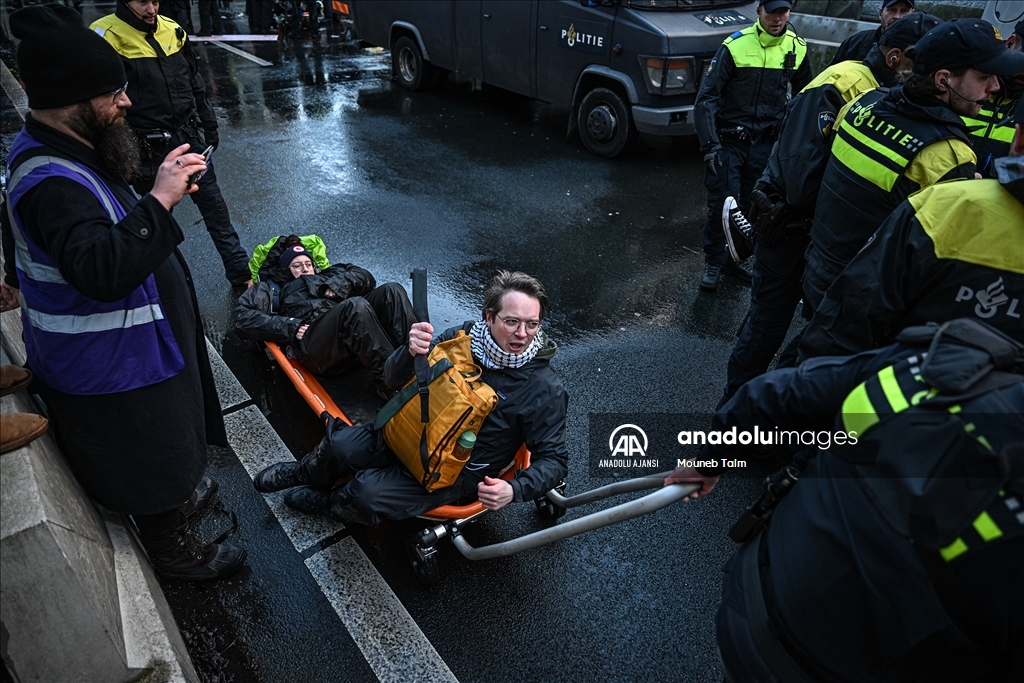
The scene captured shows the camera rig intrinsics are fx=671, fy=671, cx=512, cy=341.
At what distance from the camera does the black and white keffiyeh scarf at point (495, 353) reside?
9.11ft

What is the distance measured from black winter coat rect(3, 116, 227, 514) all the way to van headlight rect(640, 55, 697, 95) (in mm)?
5657

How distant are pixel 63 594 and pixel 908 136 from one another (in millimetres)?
3403

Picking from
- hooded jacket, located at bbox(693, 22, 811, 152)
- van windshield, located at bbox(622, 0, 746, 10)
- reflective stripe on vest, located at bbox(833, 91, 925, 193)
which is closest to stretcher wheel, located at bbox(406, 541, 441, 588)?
reflective stripe on vest, located at bbox(833, 91, 925, 193)

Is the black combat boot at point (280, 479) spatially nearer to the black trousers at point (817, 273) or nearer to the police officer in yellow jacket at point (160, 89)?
the police officer in yellow jacket at point (160, 89)

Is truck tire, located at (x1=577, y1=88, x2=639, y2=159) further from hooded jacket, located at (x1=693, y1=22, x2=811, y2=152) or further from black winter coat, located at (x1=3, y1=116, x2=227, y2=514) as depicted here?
black winter coat, located at (x1=3, y1=116, x2=227, y2=514)

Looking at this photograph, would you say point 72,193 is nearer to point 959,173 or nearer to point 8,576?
point 8,576

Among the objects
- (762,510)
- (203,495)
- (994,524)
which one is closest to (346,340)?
(203,495)

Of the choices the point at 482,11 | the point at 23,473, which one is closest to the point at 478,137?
the point at 482,11

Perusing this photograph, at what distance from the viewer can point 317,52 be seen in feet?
40.7

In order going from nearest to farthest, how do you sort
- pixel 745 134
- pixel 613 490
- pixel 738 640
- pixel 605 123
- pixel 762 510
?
1. pixel 738 640
2. pixel 762 510
3. pixel 613 490
4. pixel 745 134
5. pixel 605 123

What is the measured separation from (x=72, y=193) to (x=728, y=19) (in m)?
6.90

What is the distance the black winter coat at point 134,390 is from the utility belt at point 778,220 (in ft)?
9.03

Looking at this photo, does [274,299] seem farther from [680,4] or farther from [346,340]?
[680,4]

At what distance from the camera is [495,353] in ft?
9.13
